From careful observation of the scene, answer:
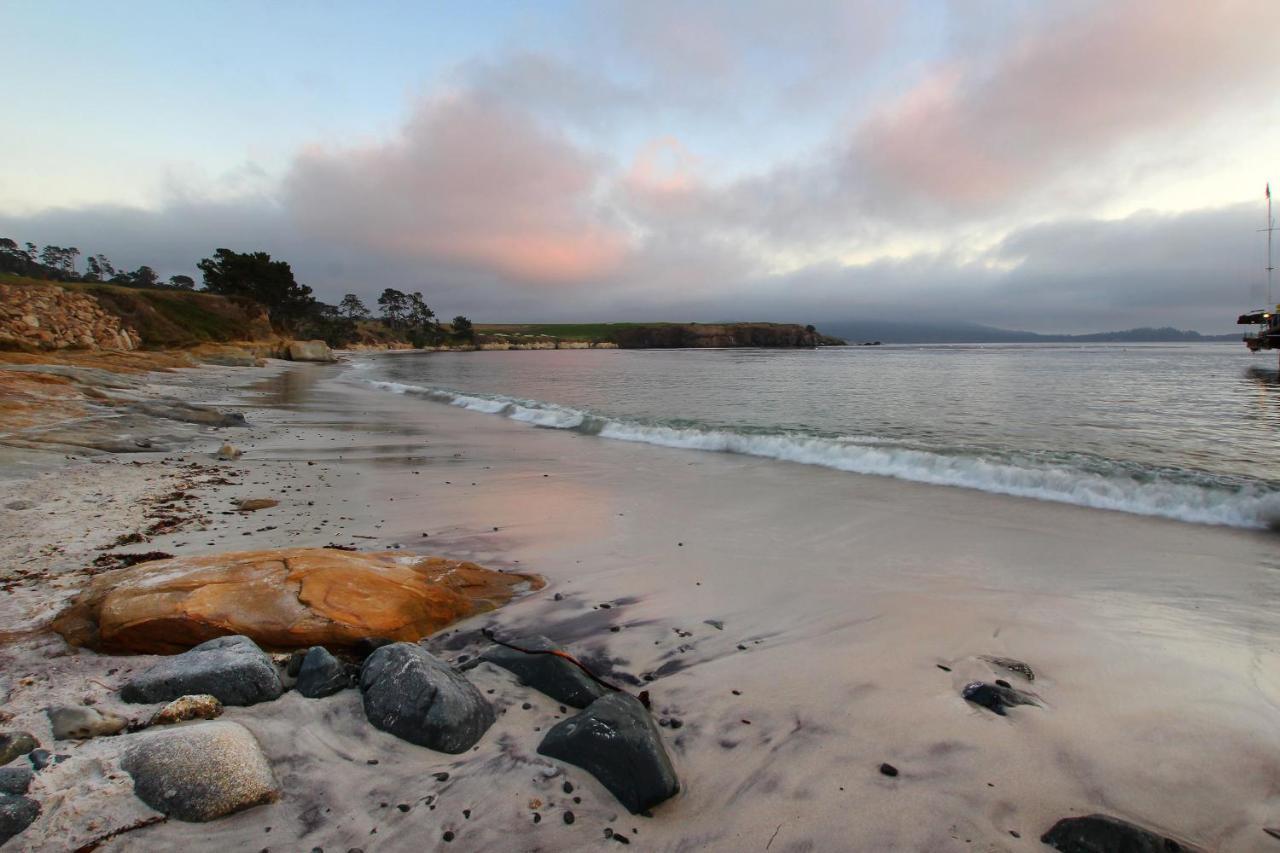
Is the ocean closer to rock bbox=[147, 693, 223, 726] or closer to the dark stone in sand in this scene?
the dark stone in sand

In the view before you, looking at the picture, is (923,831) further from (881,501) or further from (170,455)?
(170,455)

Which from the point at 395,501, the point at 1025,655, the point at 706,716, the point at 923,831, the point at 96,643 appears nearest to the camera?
the point at 923,831

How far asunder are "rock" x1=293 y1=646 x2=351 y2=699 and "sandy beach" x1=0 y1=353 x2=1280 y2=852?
0.10 m

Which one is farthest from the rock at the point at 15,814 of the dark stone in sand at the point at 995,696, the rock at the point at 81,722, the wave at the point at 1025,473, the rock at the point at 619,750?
the wave at the point at 1025,473

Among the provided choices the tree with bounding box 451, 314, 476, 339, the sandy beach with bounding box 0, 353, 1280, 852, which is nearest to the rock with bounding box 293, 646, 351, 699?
the sandy beach with bounding box 0, 353, 1280, 852

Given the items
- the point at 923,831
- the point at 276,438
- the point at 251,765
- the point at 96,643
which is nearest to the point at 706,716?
the point at 923,831

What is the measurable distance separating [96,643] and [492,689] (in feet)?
9.24

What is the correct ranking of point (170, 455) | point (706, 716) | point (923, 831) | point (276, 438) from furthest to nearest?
point (276, 438) < point (170, 455) < point (706, 716) < point (923, 831)

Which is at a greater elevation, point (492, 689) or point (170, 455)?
point (170, 455)

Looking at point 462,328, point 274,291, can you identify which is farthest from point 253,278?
point 462,328

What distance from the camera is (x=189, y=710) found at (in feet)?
10.6

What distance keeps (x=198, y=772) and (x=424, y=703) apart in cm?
106

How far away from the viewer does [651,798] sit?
2.89 metres

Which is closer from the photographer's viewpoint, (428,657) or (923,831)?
(923,831)
